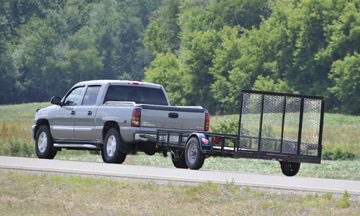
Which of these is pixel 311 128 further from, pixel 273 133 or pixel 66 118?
pixel 66 118

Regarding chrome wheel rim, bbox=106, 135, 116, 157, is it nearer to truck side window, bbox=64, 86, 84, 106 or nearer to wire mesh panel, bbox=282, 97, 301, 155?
truck side window, bbox=64, 86, 84, 106

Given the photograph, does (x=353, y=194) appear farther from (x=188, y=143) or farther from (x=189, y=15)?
(x=189, y=15)

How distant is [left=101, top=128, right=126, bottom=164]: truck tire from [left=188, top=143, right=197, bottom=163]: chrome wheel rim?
1.97 meters

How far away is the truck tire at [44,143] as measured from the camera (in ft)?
57.1

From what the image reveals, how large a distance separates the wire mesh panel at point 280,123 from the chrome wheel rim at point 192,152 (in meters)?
1.25

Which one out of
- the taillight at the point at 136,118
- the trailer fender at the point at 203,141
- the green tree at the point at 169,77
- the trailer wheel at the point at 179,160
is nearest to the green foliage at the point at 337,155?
the trailer wheel at the point at 179,160

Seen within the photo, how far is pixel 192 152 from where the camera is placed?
45.3 feet

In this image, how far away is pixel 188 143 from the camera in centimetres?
1385

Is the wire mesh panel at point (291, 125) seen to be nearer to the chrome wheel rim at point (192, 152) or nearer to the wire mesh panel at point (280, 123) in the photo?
the wire mesh panel at point (280, 123)

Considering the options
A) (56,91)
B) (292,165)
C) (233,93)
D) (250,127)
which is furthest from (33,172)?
(56,91)

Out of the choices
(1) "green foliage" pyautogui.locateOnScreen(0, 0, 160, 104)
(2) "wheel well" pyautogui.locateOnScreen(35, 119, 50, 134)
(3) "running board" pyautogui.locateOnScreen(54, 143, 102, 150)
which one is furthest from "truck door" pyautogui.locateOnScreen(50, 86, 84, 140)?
(1) "green foliage" pyautogui.locateOnScreen(0, 0, 160, 104)

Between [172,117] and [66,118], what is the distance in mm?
3407

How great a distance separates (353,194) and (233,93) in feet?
219

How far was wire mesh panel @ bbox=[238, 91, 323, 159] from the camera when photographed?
1293 centimetres
